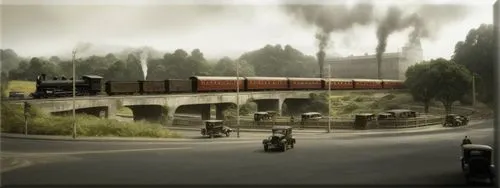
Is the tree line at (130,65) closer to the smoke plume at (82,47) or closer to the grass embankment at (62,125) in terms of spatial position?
the smoke plume at (82,47)

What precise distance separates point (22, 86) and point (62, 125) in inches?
134

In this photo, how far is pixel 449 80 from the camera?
2405cm

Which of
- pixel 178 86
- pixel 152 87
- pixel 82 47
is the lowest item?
pixel 152 87

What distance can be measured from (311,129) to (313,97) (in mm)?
11108

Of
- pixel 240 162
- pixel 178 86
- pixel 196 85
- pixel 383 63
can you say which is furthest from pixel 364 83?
pixel 240 162

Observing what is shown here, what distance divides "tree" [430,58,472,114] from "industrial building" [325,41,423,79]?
Answer: 1235mm

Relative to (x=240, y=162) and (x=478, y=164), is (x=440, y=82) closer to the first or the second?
(x=478, y=164)

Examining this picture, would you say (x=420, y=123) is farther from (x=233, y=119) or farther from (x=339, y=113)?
(x=233, y=119)

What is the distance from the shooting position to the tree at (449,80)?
23531 mm

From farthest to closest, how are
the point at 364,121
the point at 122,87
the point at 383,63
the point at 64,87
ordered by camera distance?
the point at 383,63 → the point at 122,87 → the point at 364,121 → the point at 64,87

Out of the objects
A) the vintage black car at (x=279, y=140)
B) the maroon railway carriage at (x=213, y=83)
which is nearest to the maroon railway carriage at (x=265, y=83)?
the maroon railway carriage at (x=213, y=83)

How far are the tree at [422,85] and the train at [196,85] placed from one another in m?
4.11

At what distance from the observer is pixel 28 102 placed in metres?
20.1

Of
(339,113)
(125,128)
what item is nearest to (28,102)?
(125,128)
